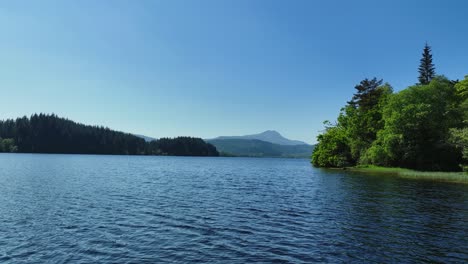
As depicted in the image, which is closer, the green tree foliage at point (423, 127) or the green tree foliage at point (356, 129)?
the green tree foliage at point (423, 127)

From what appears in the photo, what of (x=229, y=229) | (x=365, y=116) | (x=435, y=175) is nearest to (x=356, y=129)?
(x=365, y=116)

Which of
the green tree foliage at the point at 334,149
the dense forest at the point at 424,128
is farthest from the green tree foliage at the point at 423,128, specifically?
the green tree foliage at the point at 334,149

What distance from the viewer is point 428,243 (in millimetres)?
18859

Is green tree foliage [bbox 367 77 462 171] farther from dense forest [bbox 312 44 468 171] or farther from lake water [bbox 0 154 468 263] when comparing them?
lake water [bbox 0 154 468 263]

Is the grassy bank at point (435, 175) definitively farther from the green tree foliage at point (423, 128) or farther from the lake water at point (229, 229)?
the lake water at point (229, 229)

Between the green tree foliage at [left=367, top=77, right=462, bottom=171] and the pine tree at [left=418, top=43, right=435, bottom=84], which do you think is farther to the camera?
the pine tree at [left=418, top=43, right=435, bottom=84]

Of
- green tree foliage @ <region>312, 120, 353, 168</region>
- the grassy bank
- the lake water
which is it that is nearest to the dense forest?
the grassy bank

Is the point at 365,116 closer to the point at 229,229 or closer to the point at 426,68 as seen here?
the point at 426,68

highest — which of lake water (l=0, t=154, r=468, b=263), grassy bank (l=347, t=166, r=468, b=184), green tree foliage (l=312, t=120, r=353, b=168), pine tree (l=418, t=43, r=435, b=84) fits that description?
pine tree (l=418, t=43, r=435, b=84)

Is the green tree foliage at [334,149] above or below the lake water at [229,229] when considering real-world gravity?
above

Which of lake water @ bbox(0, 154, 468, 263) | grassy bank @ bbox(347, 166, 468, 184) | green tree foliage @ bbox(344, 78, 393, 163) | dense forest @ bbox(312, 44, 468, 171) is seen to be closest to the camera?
lake water @ bbox(0, 154, 468, 263)

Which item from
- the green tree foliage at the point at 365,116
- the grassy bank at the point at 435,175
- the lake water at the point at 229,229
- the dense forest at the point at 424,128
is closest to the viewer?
the lake water at the point at 229,229

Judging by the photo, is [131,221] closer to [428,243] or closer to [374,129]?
[428,243]

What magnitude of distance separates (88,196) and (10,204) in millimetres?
7786
